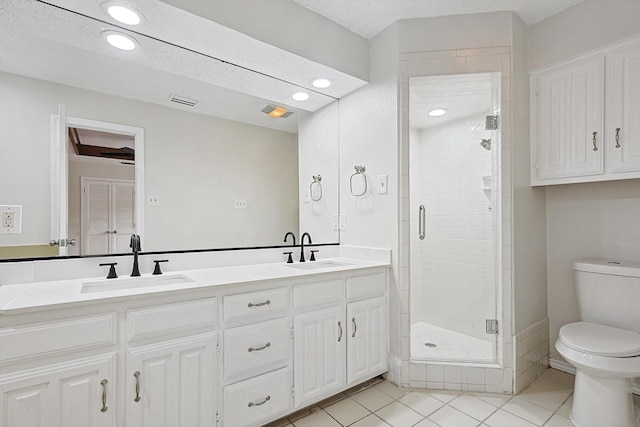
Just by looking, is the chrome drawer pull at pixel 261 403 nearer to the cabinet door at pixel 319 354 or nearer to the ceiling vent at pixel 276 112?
the cabinet door at pixel 319 354

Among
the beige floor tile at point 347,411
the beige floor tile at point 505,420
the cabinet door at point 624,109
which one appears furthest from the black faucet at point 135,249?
the cabinet door at point 624,109

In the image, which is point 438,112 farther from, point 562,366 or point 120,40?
point 120,40

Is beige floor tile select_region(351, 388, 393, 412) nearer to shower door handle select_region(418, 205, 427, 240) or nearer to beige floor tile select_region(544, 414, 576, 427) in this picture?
beige floor tile select_region(544, 414, 576, 427)

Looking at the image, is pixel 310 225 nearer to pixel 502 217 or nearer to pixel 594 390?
pixel 502 217

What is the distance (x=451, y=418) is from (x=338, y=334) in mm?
789

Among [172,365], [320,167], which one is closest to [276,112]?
[320,167]

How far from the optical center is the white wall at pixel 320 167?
258 centimetres

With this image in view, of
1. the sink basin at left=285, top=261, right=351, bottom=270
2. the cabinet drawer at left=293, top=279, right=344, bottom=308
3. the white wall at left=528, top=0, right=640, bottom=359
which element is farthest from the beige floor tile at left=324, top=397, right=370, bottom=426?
the white wall at left=528, top=0, right=640, bottom=359

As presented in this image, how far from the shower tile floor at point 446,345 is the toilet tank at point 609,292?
680 mm

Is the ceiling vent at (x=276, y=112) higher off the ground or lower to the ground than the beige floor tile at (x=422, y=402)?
higher

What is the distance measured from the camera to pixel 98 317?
1261mm

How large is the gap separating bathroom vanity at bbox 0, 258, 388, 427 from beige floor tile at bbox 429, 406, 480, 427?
464mm

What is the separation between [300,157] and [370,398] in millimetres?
1796

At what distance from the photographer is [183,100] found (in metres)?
2.07
